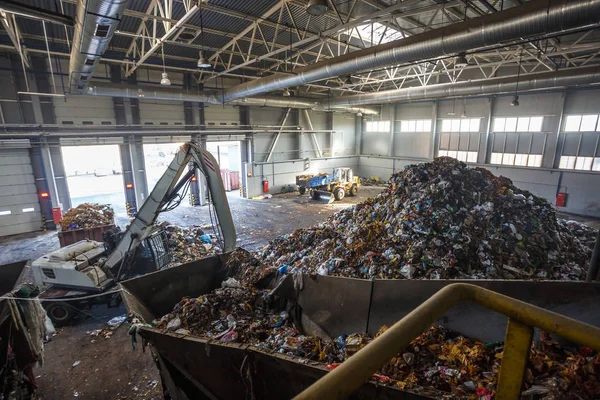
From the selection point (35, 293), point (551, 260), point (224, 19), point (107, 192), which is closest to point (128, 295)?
point (35, 293)

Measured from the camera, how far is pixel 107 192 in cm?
1941

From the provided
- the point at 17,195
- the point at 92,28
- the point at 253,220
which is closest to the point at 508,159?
the point at 253,220

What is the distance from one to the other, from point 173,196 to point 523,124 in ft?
56.9

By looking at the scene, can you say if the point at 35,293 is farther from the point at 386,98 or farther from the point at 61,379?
the point at 386,98

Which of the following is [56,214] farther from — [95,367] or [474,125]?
[474,125]

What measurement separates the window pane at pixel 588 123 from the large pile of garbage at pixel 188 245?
16913mm

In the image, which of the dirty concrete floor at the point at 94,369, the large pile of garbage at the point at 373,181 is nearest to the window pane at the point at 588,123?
the large pile of garbage at the point at 373,181

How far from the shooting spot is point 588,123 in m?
13.6

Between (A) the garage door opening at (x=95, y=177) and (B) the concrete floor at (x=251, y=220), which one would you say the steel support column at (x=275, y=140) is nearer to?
(B) the concrete floor at (x=251, y=220)

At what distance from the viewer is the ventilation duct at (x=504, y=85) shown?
33.0 ft

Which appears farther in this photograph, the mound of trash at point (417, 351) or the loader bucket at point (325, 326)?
the loader bucket at point (325, 326)

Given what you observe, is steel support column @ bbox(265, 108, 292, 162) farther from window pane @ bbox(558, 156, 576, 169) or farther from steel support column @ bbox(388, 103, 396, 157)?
window pane @ bbox(558, 156, 576, 169)

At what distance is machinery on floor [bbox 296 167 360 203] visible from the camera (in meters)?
16.6

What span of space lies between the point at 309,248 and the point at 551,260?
17.0ft
